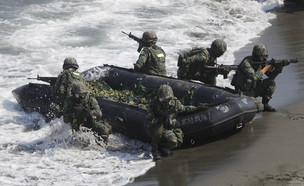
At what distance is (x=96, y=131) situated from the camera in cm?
849

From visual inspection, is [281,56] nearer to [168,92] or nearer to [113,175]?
[168,92]

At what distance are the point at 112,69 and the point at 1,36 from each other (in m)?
7.87

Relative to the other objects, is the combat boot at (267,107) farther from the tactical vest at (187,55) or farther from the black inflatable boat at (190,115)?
the tactical vest at (187,55)

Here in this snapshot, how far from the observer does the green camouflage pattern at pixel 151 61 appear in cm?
997

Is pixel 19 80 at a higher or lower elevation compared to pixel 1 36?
lower

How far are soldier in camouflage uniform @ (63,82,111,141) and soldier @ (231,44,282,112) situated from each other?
2.52 meters

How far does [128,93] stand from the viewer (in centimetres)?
970

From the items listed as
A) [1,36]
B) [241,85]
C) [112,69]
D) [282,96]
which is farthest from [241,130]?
[1,36]

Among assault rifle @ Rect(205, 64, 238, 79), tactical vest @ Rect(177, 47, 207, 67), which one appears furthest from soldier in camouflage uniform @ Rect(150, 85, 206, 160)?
tactical vest @ Rect(177, 47, 207, 67)

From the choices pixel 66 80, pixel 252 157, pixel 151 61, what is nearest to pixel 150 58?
pixel 151 61

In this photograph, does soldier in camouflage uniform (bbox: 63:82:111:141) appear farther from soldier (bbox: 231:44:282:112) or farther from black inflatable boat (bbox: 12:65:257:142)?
soldier (bbox: 231:44:282:112)

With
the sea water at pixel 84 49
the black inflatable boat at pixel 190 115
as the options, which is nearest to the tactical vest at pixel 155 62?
the black inflatable boat at pixel 190 115

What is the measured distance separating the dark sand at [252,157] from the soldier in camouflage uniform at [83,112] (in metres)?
1.27

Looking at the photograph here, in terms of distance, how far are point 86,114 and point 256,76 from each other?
309 cm
